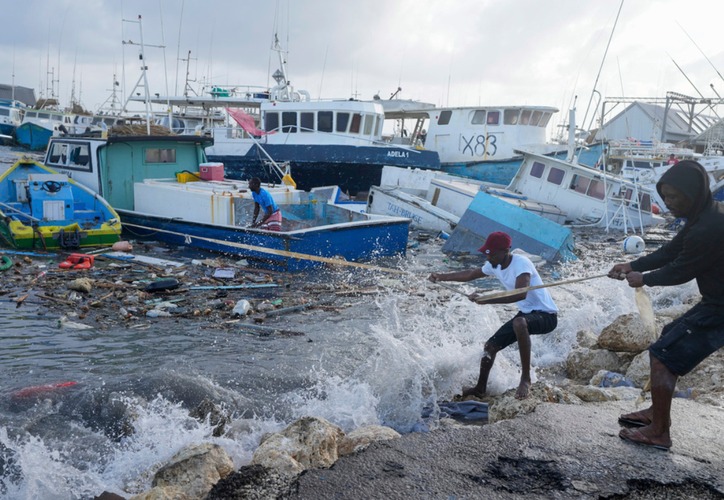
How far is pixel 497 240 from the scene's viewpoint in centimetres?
440

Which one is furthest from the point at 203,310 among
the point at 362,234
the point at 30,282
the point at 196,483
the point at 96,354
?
the point at 196,483

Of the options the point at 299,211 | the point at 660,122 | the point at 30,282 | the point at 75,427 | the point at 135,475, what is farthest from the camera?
the point at 660,122

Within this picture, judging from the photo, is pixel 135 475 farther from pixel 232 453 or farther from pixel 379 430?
pixel 379 430

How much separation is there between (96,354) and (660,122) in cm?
4274

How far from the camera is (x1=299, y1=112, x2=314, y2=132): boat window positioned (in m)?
18.8

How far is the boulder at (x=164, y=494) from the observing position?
2824 millimetres

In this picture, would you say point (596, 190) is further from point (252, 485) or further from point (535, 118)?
point (252, 485)

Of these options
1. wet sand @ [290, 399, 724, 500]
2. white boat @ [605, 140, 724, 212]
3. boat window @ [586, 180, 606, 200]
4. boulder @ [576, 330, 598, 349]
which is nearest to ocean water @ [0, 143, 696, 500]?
boulder @ [576, 330, 598, 349]

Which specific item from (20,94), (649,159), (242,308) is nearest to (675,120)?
(649,159)

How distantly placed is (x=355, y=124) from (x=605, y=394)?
15841 millimetres

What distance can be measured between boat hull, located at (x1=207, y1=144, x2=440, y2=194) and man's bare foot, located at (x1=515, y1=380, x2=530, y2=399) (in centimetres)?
1464

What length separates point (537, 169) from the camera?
16641mm

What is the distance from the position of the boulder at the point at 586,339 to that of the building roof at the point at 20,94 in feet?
179

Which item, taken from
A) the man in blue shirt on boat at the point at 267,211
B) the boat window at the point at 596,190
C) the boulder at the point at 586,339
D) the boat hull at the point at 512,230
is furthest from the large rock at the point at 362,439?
the boat window at the point at 596,190
